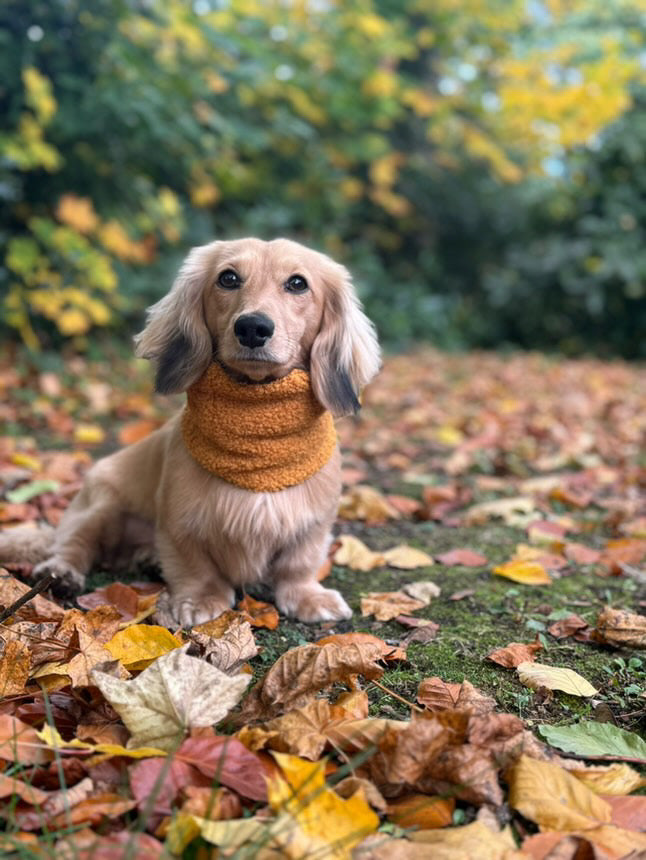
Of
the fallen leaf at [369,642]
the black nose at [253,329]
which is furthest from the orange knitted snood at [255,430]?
the fallen leaf at [369,642]

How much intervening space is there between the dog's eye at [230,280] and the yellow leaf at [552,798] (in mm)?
1449

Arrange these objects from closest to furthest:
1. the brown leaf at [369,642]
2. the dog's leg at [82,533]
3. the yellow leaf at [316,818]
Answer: the yellow leaf at [316,818] → the brown leaf at [369,642] → the dog's leg at [82,533]

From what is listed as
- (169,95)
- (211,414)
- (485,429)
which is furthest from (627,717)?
(169,95)

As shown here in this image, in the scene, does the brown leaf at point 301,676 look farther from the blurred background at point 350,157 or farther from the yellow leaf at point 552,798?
→ the blurred background at point 350,157

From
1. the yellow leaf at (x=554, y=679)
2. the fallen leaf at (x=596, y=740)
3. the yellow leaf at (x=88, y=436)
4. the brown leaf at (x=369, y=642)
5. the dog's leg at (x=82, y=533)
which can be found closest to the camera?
the fallen leaf at (x=596, y=740)

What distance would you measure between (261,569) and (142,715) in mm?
951

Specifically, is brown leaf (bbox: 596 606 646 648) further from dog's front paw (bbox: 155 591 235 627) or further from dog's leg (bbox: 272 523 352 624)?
dog's front paw (bbox: 155 591 235 627)

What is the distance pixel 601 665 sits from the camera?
209 cm

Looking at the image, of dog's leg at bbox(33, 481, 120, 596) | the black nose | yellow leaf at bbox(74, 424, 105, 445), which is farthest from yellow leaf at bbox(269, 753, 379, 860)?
yellow leaf at bbox(74, 424, 105, 445)

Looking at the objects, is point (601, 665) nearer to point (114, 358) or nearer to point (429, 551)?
point (429, 551)

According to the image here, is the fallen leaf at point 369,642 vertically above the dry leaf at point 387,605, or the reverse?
the fallen leaf at point 369,642

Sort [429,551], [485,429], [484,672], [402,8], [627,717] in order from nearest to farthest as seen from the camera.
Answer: [627,717] → [484,672] → [429,551] → [485,429] → [402,8]

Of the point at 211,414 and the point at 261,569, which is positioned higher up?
the point at 211,414

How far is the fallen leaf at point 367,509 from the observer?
356 cm
